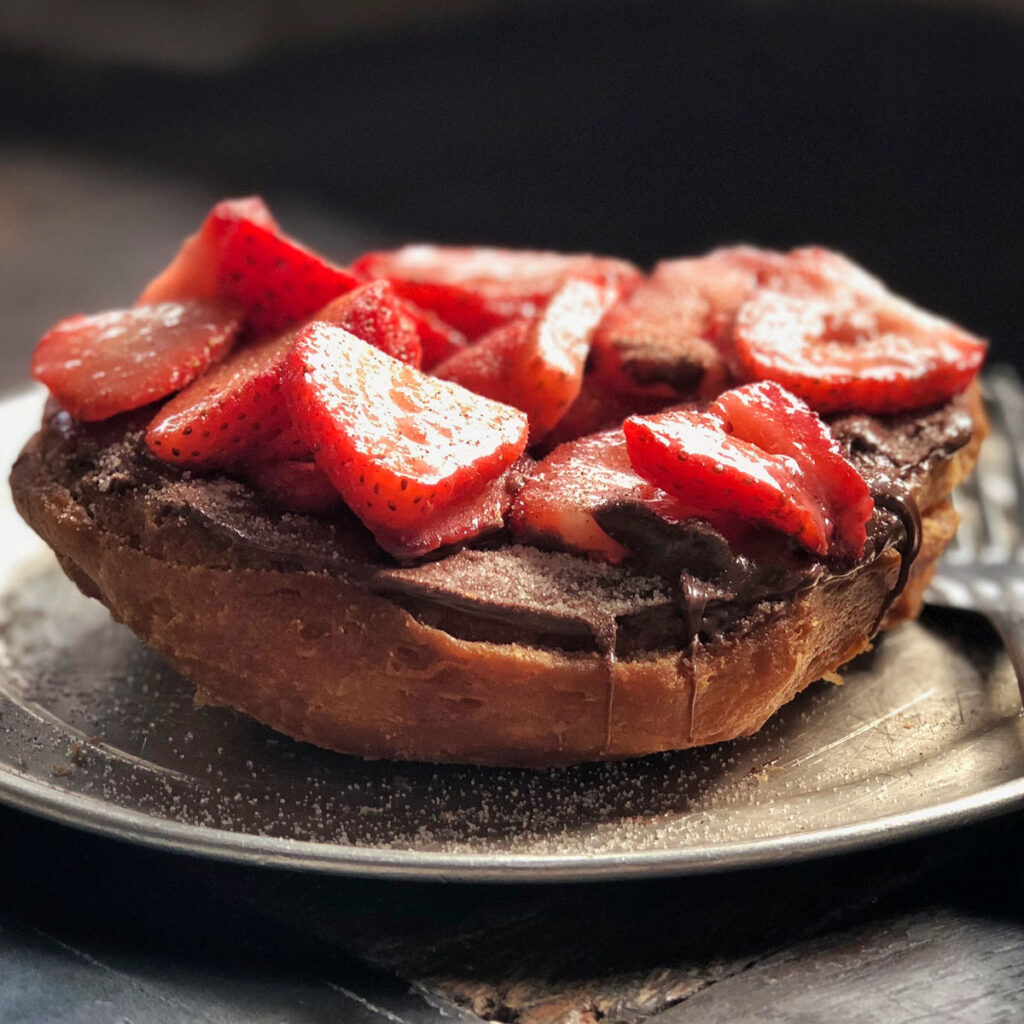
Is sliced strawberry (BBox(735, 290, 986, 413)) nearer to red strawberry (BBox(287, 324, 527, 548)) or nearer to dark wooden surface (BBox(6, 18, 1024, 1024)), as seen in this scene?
red strawberry (BBox(287, 324, 527, 548))

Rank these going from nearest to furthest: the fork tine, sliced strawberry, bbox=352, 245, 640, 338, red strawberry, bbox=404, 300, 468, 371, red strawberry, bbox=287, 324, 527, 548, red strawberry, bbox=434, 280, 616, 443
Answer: red strawberry, bbox=287, 324, 527, 548 → red strawberry, bbox=434, 280, 616, 443 → red strawberry, bbox=404, 300, 468, 371 → sliced strawberry, bbox=352, 245, 640, 338 → the fork tine

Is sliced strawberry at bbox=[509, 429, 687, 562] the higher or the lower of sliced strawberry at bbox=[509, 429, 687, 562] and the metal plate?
the higher

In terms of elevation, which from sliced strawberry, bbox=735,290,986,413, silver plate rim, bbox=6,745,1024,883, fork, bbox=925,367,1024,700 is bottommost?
silver plate rim, bbox=6,745,1024,883

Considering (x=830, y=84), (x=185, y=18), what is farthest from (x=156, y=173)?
(x=830, y=84)

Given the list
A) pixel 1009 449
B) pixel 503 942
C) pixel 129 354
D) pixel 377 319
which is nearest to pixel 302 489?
pixel 377 319

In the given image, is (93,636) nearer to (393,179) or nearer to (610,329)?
(610,329)

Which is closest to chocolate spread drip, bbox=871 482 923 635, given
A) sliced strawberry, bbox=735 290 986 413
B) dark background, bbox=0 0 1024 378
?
sliced strawberry, bbox=735 290 986 413

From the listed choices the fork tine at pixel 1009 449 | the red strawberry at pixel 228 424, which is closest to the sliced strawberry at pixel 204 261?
the red strawberry at pixel 228 424
